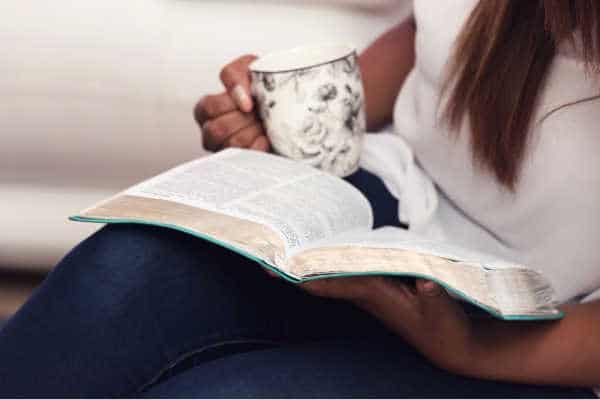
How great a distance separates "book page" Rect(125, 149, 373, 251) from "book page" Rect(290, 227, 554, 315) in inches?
1.5

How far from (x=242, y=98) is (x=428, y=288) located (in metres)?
0.29

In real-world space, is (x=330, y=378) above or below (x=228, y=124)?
below

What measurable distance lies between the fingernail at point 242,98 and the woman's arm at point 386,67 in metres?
0.17

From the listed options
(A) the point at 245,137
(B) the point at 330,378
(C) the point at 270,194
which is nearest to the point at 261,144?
(A) the point at 245,137

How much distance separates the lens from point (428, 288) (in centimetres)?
44

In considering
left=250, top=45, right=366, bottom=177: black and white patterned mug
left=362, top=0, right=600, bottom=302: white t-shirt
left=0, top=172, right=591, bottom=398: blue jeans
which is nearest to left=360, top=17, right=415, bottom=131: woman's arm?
left=362, top=0, right=600, bottom=302: white t-shirt

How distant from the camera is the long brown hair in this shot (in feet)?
1.92

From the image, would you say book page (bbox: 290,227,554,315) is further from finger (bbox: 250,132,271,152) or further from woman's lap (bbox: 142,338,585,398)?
finger (bbox: 250,132,271,152)

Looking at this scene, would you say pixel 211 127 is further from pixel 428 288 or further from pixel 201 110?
pixel 428 288

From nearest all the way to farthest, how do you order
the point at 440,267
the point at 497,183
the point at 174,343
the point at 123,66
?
the point at 440,267 < the point at 174,343 < the point at 497,183 < the point at 123,66


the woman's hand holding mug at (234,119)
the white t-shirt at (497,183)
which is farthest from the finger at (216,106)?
the white t-shirt at (497,183)

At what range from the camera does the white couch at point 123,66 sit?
3.06 feet

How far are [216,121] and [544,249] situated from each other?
0.30 metres

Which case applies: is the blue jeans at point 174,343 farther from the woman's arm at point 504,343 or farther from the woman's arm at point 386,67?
the woman's arm at point 386,67
